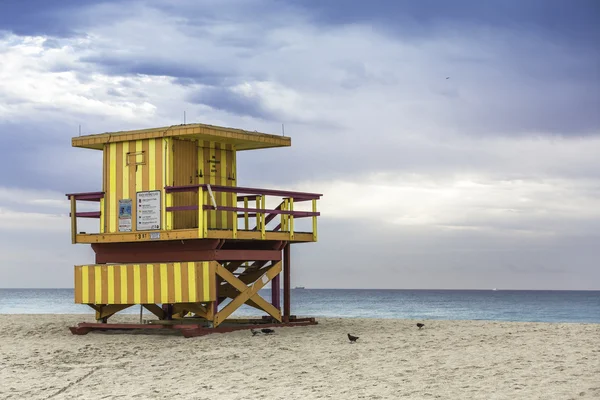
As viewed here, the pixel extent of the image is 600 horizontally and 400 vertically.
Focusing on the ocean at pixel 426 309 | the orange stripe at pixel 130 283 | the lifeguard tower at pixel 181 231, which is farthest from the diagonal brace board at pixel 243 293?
the ocean at pixel 426 309

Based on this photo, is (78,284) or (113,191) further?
(78,284)

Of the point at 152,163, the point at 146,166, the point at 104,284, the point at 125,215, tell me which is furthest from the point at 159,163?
the point at 104,284

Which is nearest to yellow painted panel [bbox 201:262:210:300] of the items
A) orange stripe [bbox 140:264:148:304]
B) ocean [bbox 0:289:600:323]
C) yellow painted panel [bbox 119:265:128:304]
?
orange stripe [bbox 140:264:148:304]

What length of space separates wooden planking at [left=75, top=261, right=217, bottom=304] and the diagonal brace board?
0.49 meters

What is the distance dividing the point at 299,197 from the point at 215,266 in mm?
3182

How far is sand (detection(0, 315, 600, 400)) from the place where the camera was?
12117 mm

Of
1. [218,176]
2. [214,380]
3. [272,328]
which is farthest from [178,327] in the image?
[214,380]

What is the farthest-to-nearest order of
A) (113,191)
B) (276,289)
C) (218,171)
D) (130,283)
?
(276,289) < (218,171) < (113,191) < (130,283)

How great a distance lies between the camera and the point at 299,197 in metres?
20.9

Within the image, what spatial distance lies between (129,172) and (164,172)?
106 cm

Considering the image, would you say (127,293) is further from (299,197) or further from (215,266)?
(299,197)

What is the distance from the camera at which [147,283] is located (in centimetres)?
1908

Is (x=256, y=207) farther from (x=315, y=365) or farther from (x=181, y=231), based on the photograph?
(x=315, y=365)

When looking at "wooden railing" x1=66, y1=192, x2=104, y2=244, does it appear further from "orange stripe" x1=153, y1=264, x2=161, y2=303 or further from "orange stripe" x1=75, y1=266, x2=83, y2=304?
"orange stripe" x1=153, y1=264, x2=161, y2=303
